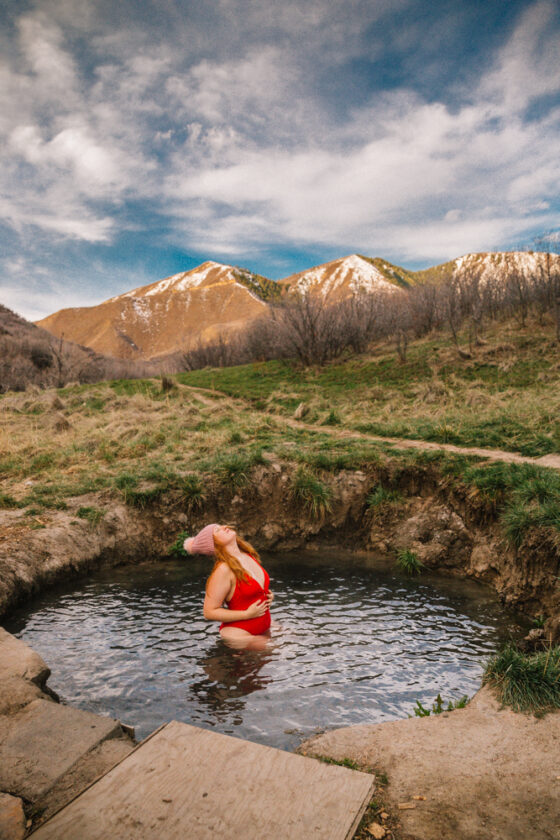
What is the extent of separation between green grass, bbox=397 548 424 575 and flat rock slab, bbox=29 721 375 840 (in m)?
5.47

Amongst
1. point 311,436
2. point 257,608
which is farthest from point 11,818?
point 311,436

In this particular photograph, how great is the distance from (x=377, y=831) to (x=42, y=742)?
6.87 ft

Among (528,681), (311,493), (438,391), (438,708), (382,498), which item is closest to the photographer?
(528,681)

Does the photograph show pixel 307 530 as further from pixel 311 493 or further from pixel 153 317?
pixel 153 317

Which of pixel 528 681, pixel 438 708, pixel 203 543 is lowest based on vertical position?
pixel 438 708

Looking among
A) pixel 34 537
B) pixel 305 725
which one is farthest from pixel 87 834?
pixel 34 537

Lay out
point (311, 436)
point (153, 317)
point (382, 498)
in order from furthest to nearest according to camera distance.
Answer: point (153, 317)
point (311, 436)
point (382, 498)

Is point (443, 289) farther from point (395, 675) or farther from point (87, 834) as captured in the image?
point (87, 834)

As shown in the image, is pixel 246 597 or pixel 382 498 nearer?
pixel 246 597

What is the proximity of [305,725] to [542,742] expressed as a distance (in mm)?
1783

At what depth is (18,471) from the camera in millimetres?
10969

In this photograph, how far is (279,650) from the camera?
531 cm

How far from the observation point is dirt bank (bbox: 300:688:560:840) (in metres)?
2.52

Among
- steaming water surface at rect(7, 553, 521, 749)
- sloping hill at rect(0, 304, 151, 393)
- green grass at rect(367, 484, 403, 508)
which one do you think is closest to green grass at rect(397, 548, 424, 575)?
steaming water surface at rect(7, 553, 521, 749)
